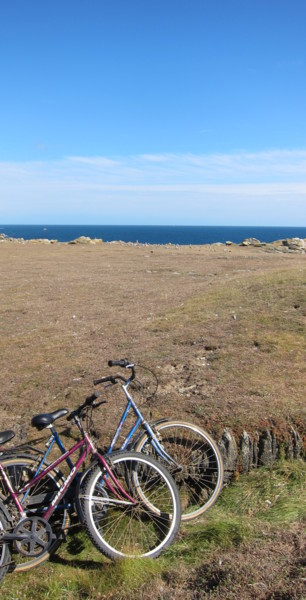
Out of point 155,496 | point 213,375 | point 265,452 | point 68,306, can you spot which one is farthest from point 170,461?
point 68,306

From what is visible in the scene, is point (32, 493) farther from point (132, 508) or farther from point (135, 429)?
point (135, 429)

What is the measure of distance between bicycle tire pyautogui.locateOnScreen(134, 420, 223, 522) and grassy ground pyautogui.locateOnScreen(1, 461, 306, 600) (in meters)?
0.26

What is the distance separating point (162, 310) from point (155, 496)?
8078mm

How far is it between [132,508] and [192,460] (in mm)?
1052

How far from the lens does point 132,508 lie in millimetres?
4457

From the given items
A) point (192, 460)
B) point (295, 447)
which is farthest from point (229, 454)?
point (295, 447)

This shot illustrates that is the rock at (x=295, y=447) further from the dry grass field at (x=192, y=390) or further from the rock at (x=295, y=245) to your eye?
the rock at (x=295, y=245)

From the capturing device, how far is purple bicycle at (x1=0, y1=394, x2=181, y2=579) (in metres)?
4.07

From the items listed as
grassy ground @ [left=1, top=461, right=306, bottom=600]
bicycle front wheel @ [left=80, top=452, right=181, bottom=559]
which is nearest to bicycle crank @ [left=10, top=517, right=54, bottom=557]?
grassy ground @ [left=1, top=461, right=306, bottom=600]

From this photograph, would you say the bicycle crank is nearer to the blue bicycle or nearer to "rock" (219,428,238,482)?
the blue bicycle

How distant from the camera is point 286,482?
524cm

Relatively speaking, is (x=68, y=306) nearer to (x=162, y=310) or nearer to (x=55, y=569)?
(x=162, y=310)

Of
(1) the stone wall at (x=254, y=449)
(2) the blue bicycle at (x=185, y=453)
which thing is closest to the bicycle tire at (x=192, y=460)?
(2) the blue bicycle at (x=185, y=453)

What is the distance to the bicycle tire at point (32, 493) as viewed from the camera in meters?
4.13
